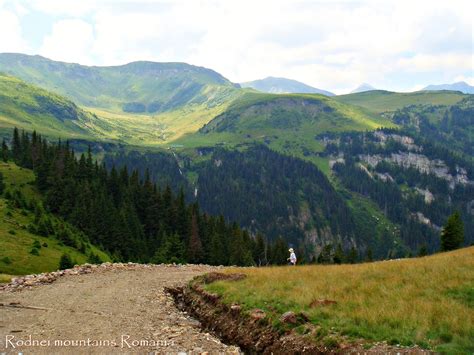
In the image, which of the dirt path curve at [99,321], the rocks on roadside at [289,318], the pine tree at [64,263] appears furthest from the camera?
the pine tree at [64,263]

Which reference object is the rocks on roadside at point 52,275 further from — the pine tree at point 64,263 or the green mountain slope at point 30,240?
the pine tree at point 64,263

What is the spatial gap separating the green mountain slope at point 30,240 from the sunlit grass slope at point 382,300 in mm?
28822

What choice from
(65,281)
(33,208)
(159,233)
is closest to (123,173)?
(159,233)

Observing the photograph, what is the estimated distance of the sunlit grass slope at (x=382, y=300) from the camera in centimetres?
1473

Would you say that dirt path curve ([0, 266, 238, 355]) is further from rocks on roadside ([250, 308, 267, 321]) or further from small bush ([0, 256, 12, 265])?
small bush ([0, 256, 12, 265])

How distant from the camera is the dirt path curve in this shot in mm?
17656

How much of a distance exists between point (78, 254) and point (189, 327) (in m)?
47.2

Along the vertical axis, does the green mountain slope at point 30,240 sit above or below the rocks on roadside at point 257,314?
below

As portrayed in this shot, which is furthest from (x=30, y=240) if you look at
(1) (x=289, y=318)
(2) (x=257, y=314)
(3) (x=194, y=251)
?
(1) (x=289, y=318)

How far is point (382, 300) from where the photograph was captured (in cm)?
1884

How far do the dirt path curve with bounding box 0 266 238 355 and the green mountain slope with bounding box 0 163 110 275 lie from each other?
15.9 meters

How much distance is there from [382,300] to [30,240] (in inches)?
2035

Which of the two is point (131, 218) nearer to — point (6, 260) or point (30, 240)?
point (30, 240)

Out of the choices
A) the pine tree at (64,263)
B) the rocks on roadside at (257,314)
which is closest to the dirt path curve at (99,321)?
the rocks on roadside at (257,314)
